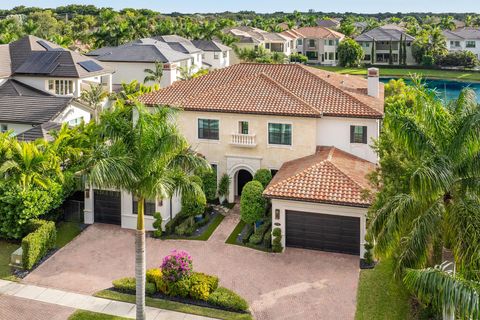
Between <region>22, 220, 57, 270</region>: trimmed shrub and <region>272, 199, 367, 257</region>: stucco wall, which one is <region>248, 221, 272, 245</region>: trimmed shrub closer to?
<region>272, 199, 367, 257</region>: stucco wall

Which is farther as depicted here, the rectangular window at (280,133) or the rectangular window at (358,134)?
the rectangular window at (280,133)

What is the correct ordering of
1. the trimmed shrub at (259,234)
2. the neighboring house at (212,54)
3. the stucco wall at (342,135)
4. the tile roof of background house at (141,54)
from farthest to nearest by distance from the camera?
the neighboring house at (212,54) → the tile roof of background house at (141,54) → the stucco wall at (342,135) → the trimmed shrub at (259,234)

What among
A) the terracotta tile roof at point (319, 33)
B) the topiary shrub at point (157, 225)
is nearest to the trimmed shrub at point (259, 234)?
the topiary shrub at point (157, 225)

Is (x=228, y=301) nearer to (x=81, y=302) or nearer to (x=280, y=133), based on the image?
(x=81, y=302)

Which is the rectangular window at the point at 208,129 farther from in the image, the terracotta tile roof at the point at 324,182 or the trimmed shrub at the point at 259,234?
the trimmed shrub at the point at 259,234

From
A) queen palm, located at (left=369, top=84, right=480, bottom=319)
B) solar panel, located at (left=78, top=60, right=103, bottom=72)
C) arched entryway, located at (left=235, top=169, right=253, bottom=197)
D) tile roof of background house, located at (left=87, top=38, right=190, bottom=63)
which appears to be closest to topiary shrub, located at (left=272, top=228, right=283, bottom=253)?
arched entryway, located at (left=235, top=169, right=253, bottom=197)

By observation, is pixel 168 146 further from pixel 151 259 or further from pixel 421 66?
pixel 421 66
